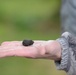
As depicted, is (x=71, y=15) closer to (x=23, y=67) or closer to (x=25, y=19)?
(x=23, y=67)

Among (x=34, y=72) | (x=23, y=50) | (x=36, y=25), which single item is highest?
(x=23, y=50)

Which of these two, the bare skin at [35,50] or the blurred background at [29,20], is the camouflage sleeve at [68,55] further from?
the blurred background at [29,20]

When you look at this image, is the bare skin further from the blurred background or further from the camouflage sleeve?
the blurred background

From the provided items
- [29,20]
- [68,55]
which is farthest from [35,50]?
[29,20]

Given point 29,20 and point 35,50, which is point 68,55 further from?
point 29,20

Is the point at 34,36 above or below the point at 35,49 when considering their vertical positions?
below

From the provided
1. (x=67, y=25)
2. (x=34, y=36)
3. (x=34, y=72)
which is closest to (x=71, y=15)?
(x=67, y=25)
